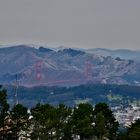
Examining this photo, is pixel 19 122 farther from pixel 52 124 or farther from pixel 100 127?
pixel 100 127

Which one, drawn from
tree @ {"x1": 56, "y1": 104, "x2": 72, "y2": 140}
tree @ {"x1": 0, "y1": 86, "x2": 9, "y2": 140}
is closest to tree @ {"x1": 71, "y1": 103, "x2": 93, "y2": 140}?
tree @ {"x1": 56, "y1": 104, "x2": 72, "y2": 140}

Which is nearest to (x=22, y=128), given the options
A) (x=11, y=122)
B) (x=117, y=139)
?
(x=11, y=122)

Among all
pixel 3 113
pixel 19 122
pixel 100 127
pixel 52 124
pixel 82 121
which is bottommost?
pixel 100 127

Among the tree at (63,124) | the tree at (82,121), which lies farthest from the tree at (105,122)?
the tree at (63,124)

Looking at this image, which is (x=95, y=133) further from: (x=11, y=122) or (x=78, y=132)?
(x=11, y=122)

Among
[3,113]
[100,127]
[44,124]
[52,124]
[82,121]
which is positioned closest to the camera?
[82,121]

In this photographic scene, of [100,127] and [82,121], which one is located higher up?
[82,121]

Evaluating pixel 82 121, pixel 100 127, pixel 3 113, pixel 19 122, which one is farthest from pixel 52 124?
pixel 3 113

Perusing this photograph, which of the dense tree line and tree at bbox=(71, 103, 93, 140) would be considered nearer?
tree at bbox=(71, 103, 93, 140)

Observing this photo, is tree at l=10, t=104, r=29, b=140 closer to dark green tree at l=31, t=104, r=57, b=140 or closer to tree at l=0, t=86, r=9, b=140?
tree at l=0, t=86, r=9, b=140
